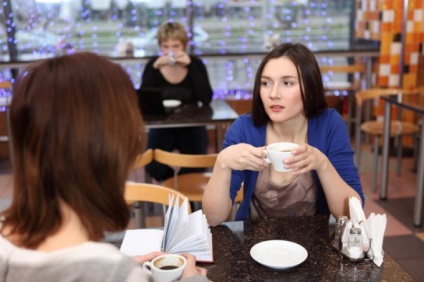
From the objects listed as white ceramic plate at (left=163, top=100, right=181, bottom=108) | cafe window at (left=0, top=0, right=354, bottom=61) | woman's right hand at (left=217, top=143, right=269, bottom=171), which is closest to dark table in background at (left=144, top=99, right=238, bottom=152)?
white ceramic plate at (left=163, top=100, right=181, bottom=108)

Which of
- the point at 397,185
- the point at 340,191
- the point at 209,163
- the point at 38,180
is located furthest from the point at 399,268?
the point at 397,185

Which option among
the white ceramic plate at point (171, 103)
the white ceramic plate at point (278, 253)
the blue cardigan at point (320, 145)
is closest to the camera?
the white ceramic plate at point (278, 253)

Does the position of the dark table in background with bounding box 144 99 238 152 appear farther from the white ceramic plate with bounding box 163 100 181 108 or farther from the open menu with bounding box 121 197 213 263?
the open menu with bounding box 121 197 213 263

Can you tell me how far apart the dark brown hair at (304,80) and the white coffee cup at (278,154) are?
33 cm

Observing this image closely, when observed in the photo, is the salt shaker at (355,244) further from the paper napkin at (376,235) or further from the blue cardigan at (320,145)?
the blue cardigan at (320,145)

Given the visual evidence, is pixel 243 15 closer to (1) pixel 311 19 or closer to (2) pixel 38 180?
(1) pixel 311 19

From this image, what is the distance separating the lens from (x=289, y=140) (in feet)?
5.91

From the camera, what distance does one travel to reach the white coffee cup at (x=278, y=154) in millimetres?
1344

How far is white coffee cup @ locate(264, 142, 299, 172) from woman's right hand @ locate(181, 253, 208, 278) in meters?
0.36

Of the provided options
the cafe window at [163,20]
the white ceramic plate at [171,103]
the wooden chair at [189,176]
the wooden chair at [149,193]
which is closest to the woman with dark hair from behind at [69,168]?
the wooden chair at [149,193]

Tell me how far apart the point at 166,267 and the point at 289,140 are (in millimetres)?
802

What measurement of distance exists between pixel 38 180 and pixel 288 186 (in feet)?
3.59

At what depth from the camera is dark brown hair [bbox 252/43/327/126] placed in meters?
1.70

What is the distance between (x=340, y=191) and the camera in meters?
1.58
